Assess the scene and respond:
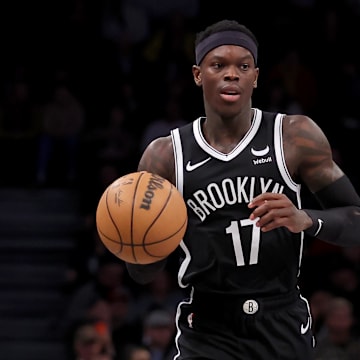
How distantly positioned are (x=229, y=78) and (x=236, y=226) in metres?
0.65

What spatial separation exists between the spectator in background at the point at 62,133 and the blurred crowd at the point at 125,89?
1 centimetres

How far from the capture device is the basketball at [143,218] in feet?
13.5

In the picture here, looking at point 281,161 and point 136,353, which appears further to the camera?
point 136,353

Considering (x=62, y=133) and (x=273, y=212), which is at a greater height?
(x=62, y=133)

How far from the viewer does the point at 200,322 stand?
4422 mm

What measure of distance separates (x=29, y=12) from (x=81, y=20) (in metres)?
0.86

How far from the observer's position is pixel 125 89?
11.0 meters

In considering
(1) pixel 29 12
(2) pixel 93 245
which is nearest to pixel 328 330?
(2) pixel 93 245

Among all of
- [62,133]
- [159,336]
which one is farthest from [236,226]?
[62,133]

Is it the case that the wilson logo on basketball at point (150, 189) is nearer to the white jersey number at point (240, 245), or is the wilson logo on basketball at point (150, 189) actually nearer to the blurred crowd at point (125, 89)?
the white jersey number at point (240, 245)

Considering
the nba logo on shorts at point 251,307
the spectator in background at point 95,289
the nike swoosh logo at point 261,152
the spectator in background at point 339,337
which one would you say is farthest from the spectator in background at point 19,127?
the nba logo on shorts at point 251,307

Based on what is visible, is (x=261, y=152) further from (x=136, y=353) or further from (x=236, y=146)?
(x=136, y=353)

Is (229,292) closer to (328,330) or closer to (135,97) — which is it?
(328,330)

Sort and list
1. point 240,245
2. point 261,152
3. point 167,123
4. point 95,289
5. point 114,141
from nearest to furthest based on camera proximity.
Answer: point 240,245 < point 261,152 < point 95,289 < point 167,123 < point 114,141
